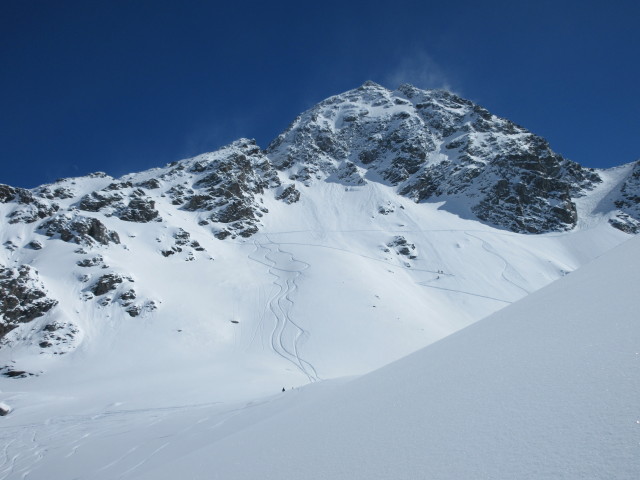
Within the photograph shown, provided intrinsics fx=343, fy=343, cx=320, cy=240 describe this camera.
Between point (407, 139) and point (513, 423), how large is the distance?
11869cm

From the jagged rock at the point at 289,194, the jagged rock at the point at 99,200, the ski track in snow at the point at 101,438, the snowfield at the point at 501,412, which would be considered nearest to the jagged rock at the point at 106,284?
the ski track in snow at the point at 101,438

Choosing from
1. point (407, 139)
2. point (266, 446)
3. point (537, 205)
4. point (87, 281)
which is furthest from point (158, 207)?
point (537, 205)

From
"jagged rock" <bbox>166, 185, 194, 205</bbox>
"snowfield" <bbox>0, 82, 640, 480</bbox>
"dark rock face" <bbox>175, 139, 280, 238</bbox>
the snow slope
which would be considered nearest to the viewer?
the snow slope

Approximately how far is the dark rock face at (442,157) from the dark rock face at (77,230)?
59.9 metres

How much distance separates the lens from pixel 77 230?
43.9 metres

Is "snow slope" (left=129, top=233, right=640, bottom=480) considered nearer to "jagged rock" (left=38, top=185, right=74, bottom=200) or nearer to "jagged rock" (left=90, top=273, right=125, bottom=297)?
"jagged rock" (left=90, top=273, right=125, bottom=297)

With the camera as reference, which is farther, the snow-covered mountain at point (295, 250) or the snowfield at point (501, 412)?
the snow-covered mountain at point (295, 250)

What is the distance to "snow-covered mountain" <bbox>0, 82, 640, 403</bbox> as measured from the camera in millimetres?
30172

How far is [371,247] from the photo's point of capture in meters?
61.6

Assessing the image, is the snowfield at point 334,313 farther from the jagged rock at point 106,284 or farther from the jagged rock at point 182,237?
the jagged rock at point 182,237

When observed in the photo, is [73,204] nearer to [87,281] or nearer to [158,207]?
[158,207]

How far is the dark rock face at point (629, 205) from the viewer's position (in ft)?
260

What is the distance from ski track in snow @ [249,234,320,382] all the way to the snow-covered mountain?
0.22 metres

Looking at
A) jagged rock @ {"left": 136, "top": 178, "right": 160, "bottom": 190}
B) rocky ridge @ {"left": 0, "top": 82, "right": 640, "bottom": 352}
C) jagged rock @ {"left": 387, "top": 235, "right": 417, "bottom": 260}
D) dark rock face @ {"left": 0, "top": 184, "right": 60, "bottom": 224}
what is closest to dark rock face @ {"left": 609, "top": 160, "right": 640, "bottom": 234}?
rocky ridge @ {"left": 0, "top": 82, "right": 640, "bottom": 352}
